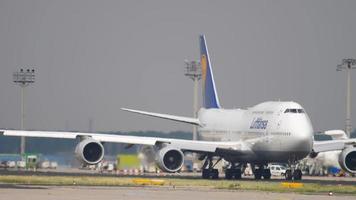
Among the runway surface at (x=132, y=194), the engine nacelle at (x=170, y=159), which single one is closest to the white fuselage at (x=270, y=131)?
the engine nacelle at (x=170, y=159)

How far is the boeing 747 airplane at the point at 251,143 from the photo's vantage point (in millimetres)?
71688

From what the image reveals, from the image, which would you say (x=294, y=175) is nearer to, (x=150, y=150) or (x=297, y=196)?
(x=150, y=150)

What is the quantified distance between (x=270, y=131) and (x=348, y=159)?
5836 mm

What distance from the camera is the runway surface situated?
46438 millimetres

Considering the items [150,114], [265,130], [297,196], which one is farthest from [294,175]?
[297,196]

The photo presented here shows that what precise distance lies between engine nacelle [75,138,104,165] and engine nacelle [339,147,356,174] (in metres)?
16.6

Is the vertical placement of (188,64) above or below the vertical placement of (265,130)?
above

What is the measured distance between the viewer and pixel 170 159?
242 ft

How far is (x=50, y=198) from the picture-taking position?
4462 centimetres

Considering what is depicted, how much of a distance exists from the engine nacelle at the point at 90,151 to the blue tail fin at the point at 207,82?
14358mm

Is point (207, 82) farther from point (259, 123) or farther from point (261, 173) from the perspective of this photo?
point (259, 123)

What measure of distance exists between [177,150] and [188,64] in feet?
153

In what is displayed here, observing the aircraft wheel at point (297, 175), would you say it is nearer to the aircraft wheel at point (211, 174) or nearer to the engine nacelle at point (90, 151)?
the aircraft wheel at point (211, 174)

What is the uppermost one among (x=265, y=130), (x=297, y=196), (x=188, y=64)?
(x=188, y=64)
